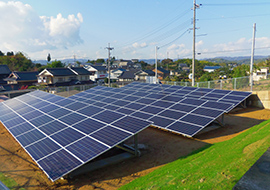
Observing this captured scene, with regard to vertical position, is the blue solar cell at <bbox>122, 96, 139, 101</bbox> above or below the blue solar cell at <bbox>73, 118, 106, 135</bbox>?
above

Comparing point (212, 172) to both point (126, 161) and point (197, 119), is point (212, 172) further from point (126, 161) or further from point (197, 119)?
point (197, 119)

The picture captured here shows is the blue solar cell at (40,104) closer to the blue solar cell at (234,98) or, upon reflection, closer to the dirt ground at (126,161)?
the dirt ground at (126,161)

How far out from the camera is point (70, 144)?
980 cm

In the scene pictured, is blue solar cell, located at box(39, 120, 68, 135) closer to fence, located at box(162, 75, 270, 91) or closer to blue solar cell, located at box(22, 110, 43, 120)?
blue solar cell, located at box(22, 110, 43, 120)

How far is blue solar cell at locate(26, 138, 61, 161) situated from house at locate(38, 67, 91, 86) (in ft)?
133

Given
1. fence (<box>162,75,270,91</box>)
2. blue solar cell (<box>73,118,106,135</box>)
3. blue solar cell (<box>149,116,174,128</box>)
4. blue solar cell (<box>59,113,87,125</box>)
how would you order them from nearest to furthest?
blue solar cell (<box>73,118,106,135</box>) → blue solar cell (<box>59,113,87,125</box>) → blue solar cell (<box>149,116,174,128</box>) → fence (<box>162,75,270,91</box>)

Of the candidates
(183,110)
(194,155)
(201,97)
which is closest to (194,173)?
(194,155)

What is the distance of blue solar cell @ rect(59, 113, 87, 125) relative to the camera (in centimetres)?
1277

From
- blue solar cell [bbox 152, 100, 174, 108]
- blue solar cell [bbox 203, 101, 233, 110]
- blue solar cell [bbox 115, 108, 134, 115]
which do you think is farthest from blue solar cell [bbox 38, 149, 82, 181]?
blue solar cell [bbox 203, 101, 233, 110]

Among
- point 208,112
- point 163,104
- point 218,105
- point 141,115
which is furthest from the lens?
point 163,104

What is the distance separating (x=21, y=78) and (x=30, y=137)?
45.7m

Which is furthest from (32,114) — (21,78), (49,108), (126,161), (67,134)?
(21,78)

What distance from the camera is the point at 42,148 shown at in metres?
9.98

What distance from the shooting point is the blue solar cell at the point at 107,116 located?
1208 centimetres
